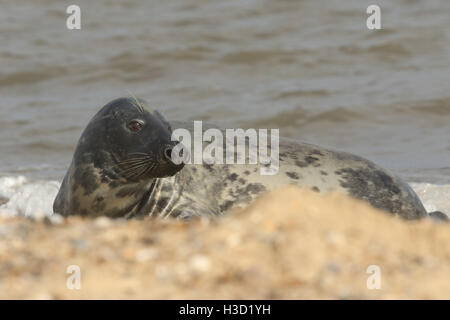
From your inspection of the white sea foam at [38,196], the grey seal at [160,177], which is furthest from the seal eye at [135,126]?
the white sea foam at [38,196]

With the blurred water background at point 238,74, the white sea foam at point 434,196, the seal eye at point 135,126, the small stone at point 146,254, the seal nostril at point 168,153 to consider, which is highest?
the blurred water background at point 238,74

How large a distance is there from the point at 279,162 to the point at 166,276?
2.64 metres

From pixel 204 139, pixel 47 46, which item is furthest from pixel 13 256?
pixel 47 46

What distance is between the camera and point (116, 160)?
5238 millimetres

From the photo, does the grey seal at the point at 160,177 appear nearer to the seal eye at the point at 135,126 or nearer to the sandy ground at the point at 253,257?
the seal eye at the point at 135,126

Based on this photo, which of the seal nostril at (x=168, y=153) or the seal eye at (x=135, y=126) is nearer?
the seal nostril at (x=168, y=153)

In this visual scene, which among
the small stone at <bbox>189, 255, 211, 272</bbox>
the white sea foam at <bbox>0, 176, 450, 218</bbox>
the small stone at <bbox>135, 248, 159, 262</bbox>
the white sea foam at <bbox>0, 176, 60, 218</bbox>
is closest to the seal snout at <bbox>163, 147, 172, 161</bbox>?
the small stone at <bbox>135, 248, 159, 262</bbox>

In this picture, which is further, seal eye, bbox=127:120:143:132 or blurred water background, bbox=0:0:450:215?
blurred water background, bbox=0:0:450:215

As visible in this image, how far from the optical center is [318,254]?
3.24 m

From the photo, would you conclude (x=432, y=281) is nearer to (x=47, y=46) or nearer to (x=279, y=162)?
(x=279, y=162)

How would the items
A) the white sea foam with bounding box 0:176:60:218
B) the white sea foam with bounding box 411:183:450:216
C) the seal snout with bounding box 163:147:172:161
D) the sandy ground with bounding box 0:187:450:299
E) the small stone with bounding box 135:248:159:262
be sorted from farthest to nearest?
the white sea foam with bounding box 0:176:60:218 < the white sea foam with bounding box 411:183:450:216 < the seal snout with bounding box 163:147:172:161 < the small stone with bounding box 135:248:159:262 < the sandy ground with bounding box 0:187:450:299

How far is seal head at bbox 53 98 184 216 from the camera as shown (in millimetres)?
5148

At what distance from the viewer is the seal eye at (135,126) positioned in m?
5.20

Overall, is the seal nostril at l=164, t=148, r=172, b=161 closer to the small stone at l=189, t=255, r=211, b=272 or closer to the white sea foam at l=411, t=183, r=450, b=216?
the small stone at l=189, t=255, r=211, b=272
